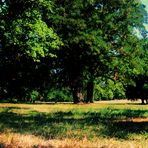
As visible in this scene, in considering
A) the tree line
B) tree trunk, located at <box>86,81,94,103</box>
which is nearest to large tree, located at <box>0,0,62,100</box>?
the tree line

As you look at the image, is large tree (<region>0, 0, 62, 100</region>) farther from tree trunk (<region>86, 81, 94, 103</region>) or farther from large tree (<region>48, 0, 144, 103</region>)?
tree trunk (<region>86, 81, 94, 103</region>)

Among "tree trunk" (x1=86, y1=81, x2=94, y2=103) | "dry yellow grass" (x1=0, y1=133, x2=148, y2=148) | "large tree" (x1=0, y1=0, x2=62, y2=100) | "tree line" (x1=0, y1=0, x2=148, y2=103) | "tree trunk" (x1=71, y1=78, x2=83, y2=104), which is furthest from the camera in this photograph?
"tree trunk" (x1=86, y1=81, x2=94, y2=103)

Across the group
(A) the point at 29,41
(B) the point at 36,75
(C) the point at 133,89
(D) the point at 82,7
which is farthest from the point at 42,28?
(C) the point at 133,89

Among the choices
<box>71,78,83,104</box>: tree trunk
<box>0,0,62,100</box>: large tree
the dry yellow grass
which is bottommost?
the dry yellow grass

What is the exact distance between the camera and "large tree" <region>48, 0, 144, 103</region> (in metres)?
47.9

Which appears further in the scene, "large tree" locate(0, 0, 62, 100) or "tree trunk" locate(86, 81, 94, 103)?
"tree trunk" locate(86, 81, 94, 103)

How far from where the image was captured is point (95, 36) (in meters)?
48.8

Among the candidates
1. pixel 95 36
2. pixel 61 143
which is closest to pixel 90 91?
pixel 95 36

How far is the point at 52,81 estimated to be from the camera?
194ft

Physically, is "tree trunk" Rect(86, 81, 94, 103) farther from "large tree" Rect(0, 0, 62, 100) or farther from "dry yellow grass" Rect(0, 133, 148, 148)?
"dry yellow grass" Rect(0, 133, 148, 148)

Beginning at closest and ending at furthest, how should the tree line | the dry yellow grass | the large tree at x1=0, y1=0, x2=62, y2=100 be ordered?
the dry yellow grass
the large tree at x1=0, y1=0, x2=62, y2=100
the tree line

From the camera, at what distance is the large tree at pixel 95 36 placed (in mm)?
47938

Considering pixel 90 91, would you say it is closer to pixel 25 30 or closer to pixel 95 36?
pixel 95 36

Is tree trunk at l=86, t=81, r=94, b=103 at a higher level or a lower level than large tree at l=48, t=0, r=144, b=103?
lower
